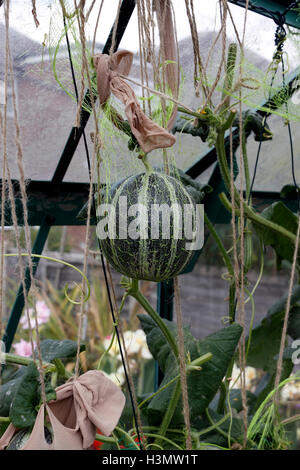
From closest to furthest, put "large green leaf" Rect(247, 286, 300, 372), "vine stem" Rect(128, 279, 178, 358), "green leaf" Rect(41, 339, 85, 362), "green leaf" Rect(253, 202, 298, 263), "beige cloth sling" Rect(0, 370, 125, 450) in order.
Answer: "beige cloth sling" Rect(0, 370, 125, 450) → "green leaf" Rect(41, 339, 85, 362) → "vine stem" Rect(128, 279, 178, 358) → "green leaf" Rect(253, 202, 298, 263) → "large green leaf" Rect(247, 286, 300, 372)

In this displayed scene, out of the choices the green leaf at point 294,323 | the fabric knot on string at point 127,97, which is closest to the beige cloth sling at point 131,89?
the fabric knot on string at point 127,97

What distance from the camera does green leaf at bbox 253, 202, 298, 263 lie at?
50.3 inches

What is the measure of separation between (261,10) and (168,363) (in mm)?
857

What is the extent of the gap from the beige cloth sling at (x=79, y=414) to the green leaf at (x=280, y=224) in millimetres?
703

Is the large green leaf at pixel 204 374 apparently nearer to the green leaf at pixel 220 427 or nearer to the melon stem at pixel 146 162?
the green leaf at pixel 220 427

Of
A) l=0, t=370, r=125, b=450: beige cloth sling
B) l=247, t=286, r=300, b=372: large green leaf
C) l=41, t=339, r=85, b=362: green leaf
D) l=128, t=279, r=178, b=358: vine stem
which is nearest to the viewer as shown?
l=0, t=370, r=125, b=450: beige cloth sling

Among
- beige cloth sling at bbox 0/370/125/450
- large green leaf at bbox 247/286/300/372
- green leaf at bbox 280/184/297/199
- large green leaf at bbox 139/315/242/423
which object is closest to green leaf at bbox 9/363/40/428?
beige cloth sling at bbox 0/370/125/450

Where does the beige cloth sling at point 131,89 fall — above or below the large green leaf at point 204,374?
above

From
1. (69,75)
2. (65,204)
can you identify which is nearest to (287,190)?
(65,204)

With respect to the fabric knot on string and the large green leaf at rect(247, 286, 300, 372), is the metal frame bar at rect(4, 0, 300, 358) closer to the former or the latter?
the large green leaf at rect(247, 286, 300, 372)

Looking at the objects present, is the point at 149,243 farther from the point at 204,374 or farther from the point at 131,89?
the point at 204,374

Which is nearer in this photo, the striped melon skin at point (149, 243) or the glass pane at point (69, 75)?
the striped melon skin at point (149, 243)

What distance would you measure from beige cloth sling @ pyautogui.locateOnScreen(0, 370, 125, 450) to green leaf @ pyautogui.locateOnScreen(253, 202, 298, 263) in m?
0.70

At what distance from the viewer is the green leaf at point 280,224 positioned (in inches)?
50.3
